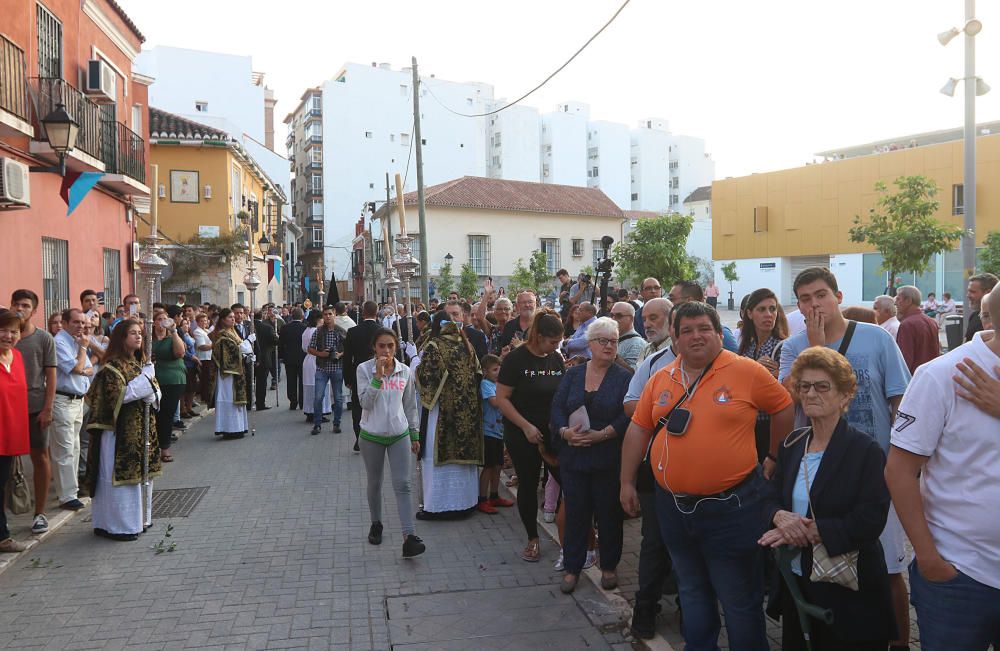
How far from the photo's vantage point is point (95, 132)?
15242mm

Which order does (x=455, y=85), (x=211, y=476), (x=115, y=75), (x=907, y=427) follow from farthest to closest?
(x=455, y=85) → (x=115, y=75) → (x=211, y=476) → (x=907, y=427)

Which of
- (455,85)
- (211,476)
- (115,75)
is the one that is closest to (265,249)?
(115,75)

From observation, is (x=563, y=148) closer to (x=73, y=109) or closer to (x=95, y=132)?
(x=95, y=132)

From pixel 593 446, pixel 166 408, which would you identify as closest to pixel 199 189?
pixel 166 408

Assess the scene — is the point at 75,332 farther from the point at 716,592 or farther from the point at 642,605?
the point at 716,592

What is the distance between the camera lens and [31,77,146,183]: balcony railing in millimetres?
12906

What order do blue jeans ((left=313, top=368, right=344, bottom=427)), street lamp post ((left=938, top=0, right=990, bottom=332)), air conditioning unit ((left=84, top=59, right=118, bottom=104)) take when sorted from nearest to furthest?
1. street lamp post ((left=938, top=0, right=990, bottom=332))
2. blue jeans ((left=313, top=368, right=344, bottom=427))
3. air conditioning unit ((left=84, top=59, right=118, bottom=104))

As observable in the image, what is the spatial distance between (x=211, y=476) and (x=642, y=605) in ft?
20.7

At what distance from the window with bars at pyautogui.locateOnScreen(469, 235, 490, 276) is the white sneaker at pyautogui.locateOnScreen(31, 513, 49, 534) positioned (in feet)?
143

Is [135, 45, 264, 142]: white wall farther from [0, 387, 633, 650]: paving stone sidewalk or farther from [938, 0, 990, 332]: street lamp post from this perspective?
Result: [0, 387, 633, 650]: paving stone sidewalk

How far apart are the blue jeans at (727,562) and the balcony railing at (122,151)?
15.5 m

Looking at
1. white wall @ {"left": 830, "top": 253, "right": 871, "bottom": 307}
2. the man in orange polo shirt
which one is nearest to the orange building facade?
the man in orange polo shirt

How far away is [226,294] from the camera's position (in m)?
29.1

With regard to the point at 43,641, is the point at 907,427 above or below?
above
